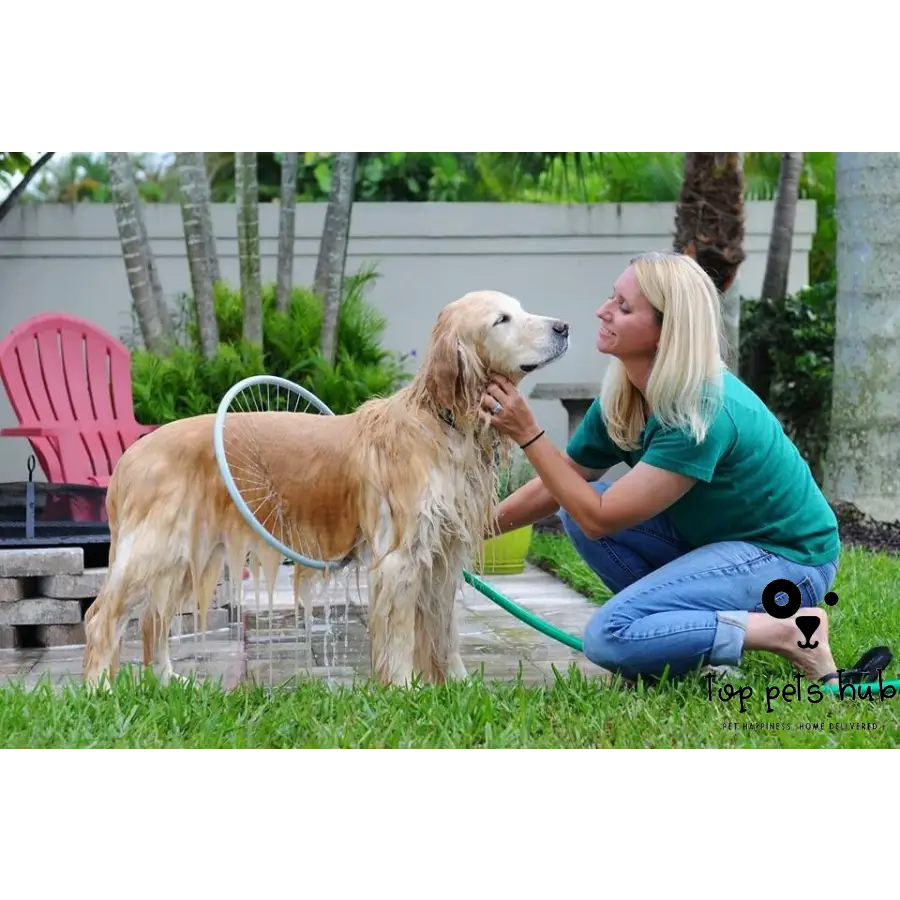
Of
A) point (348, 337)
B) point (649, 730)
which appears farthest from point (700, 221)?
point (649, 730)

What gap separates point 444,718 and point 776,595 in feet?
3.66

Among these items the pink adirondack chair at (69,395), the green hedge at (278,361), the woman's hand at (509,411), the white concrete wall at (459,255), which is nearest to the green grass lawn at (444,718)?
the woman's hand at (509,411)

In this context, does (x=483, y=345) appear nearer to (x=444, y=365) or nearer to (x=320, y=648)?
(x=444, y=365)

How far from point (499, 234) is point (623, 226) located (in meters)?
0.95

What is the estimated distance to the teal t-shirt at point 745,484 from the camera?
3.66m

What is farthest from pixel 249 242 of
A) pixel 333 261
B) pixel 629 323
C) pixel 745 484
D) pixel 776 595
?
pixel 776 595

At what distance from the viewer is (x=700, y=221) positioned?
7949 millimetres

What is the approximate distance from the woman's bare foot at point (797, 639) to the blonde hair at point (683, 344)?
614 millimetres

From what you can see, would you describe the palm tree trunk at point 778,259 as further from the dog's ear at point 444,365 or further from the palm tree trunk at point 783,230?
the dog's ear at point 444,365

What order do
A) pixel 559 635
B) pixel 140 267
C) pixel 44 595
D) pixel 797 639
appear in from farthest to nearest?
pixel 140 267
pixel 44 595
pixel 559 635
pixel 797 639

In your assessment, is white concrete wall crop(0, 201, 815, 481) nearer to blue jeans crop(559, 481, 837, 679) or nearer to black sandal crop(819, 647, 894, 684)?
black sandal crop(819, 647, 894, 684)

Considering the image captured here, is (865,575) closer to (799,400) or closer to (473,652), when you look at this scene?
(473,652)

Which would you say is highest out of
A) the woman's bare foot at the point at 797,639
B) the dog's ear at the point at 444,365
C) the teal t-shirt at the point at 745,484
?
the dog's ear at the point at 444,365

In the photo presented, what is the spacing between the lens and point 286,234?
8078 mm
